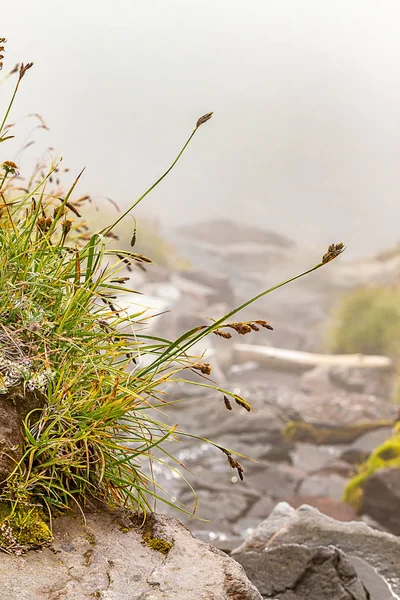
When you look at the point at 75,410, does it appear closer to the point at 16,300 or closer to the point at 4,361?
the point at 4,361

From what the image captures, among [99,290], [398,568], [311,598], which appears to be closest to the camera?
[99,290]

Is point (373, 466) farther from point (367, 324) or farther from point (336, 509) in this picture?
point (367, 324)

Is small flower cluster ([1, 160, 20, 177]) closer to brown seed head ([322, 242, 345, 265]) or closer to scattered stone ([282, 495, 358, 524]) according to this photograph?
brown seed head ([322, 242, 345, 265])

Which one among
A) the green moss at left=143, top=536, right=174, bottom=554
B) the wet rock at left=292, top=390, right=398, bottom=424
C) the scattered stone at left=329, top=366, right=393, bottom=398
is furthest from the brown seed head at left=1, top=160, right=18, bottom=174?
the scattered stone at left=329, top=366, right=393, bottom=398

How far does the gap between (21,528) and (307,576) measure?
1.27m

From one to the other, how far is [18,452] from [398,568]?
6.25 feet

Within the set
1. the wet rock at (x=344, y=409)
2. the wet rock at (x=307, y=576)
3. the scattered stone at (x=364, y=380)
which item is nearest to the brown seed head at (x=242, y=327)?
the wet rock at (x=307, y=576)

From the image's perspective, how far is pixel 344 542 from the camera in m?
3.02

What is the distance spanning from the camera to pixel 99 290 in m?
2.22

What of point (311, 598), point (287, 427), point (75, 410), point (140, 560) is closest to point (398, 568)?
point (311, 598)

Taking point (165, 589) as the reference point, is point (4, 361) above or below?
above

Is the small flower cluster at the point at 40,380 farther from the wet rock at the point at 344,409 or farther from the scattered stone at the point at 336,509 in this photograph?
the wet rock at the point at 344,409

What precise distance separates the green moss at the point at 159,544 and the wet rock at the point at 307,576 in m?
0.72

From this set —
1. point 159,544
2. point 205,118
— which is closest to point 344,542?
point 159,544
